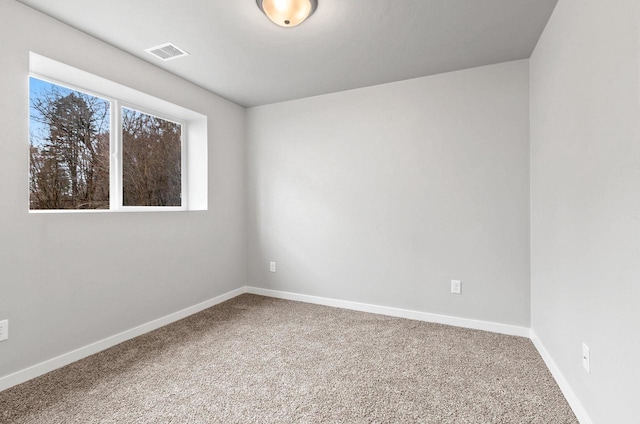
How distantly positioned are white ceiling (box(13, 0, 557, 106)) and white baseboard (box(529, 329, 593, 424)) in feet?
7.55

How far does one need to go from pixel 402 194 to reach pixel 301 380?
194cm

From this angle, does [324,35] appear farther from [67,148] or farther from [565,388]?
[565,388]

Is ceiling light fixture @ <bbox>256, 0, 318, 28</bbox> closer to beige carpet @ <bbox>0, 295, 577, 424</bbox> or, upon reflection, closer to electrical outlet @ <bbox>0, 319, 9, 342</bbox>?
beige carpet @ <bbox>0, 295, 577, 424</bbox>

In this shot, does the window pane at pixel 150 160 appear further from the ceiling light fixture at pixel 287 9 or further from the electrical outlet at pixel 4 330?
the ceiling light fixture at pixel 287 9

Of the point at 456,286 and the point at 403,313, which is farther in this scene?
the point at 403,313

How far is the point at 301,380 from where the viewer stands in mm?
1982

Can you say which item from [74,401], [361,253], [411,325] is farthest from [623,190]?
[74,401]

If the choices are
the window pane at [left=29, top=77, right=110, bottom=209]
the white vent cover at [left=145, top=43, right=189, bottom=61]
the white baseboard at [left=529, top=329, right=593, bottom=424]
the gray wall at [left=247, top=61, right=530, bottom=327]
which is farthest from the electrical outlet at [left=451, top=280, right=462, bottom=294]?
the window pane at [left=29, top=77, right=110, bottom=209]

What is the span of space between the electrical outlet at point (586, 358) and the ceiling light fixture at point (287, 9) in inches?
94.6

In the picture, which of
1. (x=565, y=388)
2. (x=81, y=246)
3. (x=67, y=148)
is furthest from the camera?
(x=67, y=148)

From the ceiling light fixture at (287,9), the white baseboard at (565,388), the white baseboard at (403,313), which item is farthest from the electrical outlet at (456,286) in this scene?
the ceiling light fixture at (287,9)

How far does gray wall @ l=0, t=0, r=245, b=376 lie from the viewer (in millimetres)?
1907

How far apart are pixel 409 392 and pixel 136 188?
287 cm

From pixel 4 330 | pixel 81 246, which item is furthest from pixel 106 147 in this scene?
pixel 4 330
